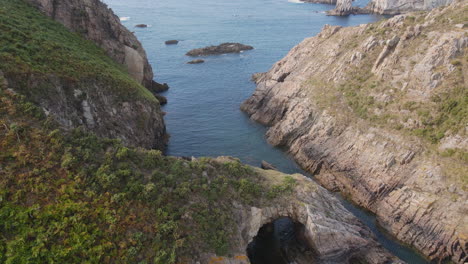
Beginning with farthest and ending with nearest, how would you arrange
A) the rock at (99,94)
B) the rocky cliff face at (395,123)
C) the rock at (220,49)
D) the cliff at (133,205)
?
the rock at (220,49) → the rocky cliff face at (395,123) → the rock at (99,94) → the cliff at (133,205)

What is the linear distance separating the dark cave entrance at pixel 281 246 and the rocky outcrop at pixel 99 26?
A: 49.8m

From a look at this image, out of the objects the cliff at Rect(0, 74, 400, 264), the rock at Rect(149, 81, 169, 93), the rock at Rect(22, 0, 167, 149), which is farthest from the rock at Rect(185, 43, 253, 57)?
the cliff at Rect(0, 74, 400, 264)

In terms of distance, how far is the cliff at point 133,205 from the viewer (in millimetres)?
24953

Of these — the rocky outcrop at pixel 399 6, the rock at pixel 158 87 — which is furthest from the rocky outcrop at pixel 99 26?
the rocky outcrop at pixel 399 6

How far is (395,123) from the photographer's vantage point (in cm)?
5150

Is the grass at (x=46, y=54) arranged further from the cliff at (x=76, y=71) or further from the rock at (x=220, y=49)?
the rock at (x=220, y=49)

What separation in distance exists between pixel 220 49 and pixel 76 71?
8308 centimetres

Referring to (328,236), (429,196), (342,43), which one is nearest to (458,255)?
(429,196)

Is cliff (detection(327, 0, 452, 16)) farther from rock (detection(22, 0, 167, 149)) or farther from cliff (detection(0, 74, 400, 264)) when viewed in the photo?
cliff (detection(0, 74, 400, 264))

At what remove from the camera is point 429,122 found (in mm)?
48125

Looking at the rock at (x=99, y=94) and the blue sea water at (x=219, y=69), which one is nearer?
the rock at (x=99, y=94)

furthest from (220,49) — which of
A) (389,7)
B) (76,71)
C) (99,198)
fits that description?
(389,7)

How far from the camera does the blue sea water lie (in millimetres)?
61469

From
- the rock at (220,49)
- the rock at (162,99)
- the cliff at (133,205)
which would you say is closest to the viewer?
the cliff at (133,205)
